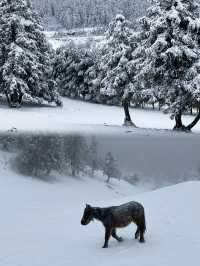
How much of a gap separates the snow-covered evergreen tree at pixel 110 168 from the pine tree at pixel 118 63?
532 inches

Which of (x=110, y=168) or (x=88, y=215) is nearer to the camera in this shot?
(x=88, y=215)

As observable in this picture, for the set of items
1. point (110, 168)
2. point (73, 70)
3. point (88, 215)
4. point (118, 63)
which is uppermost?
point (118, 63)

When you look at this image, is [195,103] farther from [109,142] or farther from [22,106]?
[22,106]

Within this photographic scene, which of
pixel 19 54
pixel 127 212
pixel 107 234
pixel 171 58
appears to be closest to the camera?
pixel 107 234

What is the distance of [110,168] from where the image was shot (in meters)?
22.6

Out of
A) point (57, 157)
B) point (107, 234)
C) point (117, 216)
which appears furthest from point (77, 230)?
point (57, 157)

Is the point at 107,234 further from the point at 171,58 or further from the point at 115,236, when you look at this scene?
the point at 171,58

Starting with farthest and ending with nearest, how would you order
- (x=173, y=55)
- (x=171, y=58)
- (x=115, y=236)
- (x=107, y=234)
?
1. (x=171, y=58)
2. (x=173, y=55)
3. (x=115, y=236)
4. (x=107, y=234)

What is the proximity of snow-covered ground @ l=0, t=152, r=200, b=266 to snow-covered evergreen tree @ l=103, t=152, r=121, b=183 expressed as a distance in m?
3.25

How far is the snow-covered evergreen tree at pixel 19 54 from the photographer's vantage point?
4009cm

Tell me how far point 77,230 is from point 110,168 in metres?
11.0

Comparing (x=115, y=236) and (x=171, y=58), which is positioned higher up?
(x=171, y=58)

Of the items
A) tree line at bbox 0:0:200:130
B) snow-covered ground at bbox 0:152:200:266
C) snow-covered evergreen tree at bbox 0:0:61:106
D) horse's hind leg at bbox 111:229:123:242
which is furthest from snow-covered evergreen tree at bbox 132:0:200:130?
horse's hind leg at bbox 111:229:123:242

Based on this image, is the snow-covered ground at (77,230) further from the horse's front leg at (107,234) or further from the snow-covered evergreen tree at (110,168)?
the snow-covered evergreen tree at (110,168)
